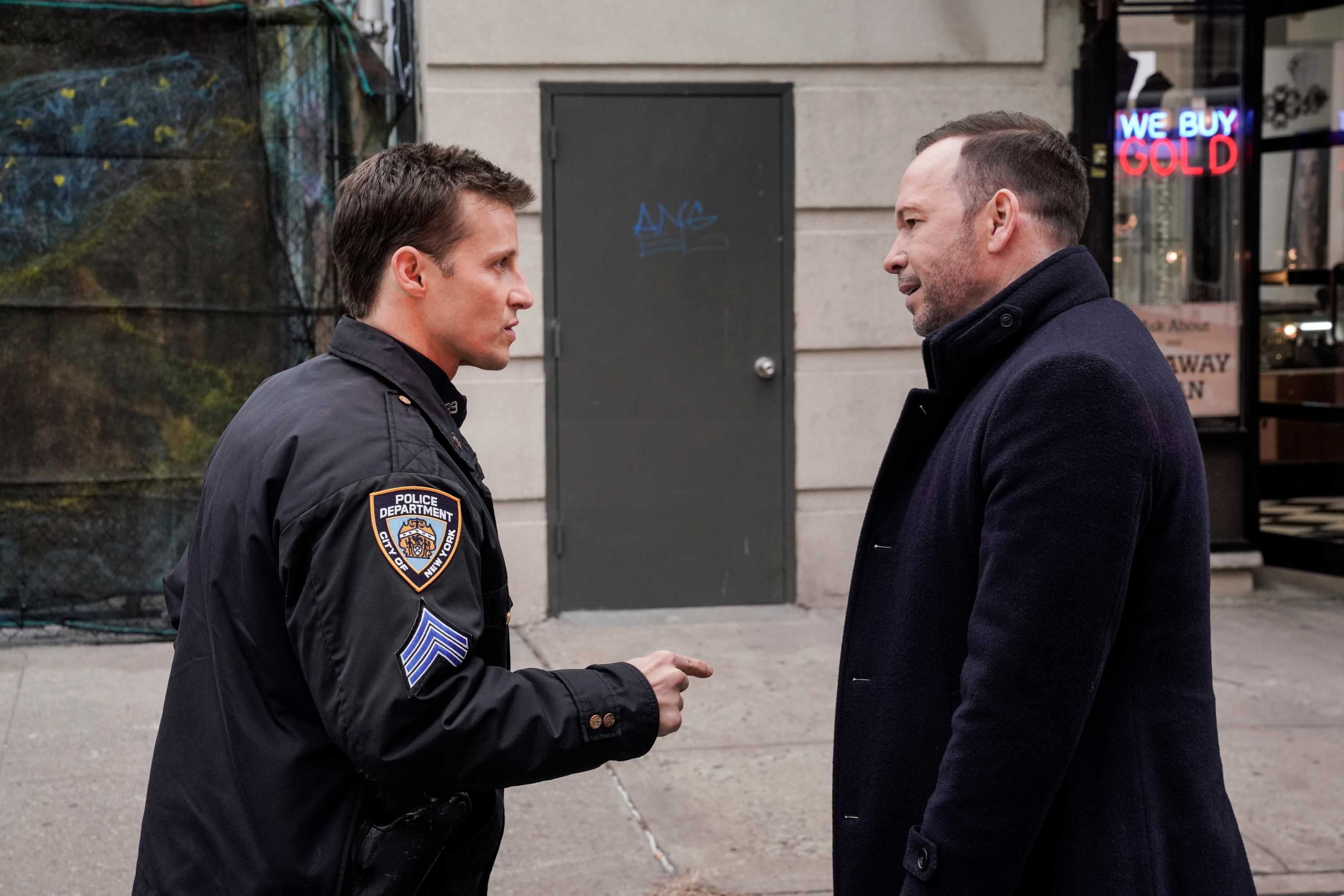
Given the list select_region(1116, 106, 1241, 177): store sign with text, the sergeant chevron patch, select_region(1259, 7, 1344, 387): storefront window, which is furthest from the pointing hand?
select_region(1259, 7, 1344, 387): storefront window

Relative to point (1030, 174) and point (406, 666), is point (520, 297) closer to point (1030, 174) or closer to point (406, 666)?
point (406, 666)

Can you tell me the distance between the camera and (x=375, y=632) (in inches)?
67.7

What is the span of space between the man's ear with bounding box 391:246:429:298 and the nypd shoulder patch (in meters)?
0.42

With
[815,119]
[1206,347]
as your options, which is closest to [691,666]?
[815,119]

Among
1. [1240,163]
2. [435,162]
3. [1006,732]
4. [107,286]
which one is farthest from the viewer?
[1240,163]

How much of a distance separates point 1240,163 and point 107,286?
5.83 m

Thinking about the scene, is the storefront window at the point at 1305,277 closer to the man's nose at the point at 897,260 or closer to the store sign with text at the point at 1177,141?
the store sign with text at the point at 1177,141

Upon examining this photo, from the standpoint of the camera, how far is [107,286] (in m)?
6.32

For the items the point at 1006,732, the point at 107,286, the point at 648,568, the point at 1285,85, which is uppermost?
the point at 1285,85

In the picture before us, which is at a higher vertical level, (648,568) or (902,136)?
(902,136)

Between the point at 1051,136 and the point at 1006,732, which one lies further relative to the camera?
the point at 1051,136

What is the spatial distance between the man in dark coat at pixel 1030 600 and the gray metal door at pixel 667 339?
4.60 m

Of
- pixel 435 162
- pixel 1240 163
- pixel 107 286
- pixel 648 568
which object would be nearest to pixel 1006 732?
pixel 435 162

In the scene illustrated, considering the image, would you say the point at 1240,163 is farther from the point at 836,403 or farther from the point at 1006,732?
the point at 1006,732
